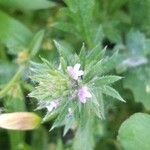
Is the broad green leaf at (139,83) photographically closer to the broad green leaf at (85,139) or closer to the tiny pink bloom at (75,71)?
the broad green leaf at (85,139)

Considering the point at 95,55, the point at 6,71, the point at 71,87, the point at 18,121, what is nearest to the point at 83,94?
the point at 71,87

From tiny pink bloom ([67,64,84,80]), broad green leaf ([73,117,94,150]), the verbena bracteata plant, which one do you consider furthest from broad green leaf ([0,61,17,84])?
tiny pink bloom ([67,64,84,80])

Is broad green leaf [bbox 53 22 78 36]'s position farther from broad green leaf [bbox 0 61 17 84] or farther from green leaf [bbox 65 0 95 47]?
broad green leaf [bbox 0 61 17 84]

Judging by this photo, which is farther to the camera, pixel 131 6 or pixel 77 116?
pixel 131 6

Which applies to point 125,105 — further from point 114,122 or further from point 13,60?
point 13,60

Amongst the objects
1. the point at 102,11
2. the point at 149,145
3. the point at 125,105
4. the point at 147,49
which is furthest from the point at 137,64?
the point at 149,145

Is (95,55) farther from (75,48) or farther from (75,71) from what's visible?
(75,48)
